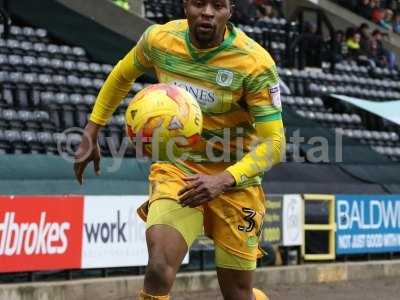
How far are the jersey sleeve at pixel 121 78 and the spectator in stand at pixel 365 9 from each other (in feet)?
68.5

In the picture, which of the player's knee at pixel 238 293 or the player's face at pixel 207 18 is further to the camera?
the player's knee at pixel 238 293

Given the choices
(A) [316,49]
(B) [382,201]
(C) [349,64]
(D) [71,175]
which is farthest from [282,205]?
(C) [349,64]

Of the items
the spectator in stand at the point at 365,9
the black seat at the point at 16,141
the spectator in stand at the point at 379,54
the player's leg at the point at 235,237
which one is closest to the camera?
the player's leg at the point at 235,237

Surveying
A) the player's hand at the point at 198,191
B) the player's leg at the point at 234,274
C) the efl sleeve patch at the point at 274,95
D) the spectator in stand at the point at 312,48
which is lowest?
the player's leg at the point at 234,274

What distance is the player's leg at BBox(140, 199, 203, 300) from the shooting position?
6070mm

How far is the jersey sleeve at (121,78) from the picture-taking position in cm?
677

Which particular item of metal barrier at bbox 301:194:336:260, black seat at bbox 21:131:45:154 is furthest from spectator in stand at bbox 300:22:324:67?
black seat at bbox 21:131:45:154

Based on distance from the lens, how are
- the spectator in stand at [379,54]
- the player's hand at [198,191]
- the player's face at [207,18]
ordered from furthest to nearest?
1. the spectator in stand at [379,54]
2. the player's face at [207,18]
3. the player's hand at [198,191]

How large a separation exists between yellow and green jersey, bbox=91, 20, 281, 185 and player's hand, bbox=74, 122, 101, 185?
0.59 meters

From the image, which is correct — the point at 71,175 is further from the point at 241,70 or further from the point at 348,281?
the point at 241,70

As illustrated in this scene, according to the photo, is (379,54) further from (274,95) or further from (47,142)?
(274,95)

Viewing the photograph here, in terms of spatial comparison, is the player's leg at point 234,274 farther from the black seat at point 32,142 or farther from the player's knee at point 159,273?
the black seat at point 32,142

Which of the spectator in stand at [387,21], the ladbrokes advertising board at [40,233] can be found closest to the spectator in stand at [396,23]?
the spectator in stand at [387,21]

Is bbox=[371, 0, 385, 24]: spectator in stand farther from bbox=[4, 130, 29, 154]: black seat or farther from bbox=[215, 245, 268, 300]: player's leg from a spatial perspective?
bbox=[215, 245, 268, 300]: player's leg
